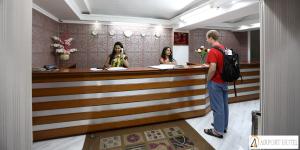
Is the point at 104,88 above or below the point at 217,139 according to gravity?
above

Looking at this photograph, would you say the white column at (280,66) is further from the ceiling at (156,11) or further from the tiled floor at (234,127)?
the ceiling at (156,11)

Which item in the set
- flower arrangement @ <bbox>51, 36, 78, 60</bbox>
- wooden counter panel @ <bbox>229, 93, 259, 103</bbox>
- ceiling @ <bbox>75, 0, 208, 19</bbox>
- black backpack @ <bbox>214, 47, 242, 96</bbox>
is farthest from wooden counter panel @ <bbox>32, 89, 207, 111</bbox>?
flower arrangement @ <bbox>51, 36, 78, 60</bbox>

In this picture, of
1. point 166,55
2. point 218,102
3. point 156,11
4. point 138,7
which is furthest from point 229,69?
point 156,11

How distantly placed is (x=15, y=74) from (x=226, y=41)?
25.7ft

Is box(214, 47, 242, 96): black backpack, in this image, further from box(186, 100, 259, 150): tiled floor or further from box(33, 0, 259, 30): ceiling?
box(33, 0, 259, 30): ceiling

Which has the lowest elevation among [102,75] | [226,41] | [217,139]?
[217,139]

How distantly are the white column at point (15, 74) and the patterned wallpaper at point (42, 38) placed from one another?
285 centimetres

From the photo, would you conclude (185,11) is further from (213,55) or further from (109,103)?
(109,103)

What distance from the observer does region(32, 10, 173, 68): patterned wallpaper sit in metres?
5.20

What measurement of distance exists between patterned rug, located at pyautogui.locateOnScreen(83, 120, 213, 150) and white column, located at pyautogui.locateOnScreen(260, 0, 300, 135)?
1.42 m

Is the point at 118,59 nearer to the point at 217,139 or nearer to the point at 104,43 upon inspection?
the point at 104,43

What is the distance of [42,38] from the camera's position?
4145 millimetres

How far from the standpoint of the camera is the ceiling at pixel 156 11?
12.3 feet

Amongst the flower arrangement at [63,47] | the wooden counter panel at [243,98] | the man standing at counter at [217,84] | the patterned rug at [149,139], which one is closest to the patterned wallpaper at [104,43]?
the flower arrangement at [63,47]
